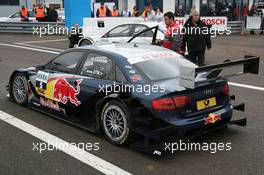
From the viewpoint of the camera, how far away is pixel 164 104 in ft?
15.4

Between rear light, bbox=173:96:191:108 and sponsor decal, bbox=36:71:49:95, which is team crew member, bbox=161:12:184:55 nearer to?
sponsor decal, bbox=36:71:49:95

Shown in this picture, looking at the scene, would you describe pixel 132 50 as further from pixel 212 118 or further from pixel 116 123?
A: pixel 212 118

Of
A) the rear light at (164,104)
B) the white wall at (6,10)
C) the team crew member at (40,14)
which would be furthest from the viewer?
the white wall at (6,10)

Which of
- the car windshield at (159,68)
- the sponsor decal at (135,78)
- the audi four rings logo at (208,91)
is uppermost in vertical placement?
the car windshield at (159,68)

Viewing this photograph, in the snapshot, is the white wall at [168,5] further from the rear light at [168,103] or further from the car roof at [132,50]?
the rear light at [168,103]

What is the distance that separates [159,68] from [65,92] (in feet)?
5.04

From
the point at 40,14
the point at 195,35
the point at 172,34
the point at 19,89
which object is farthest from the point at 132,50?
the point at 40,14

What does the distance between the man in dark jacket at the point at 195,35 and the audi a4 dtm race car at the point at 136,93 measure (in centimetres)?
283

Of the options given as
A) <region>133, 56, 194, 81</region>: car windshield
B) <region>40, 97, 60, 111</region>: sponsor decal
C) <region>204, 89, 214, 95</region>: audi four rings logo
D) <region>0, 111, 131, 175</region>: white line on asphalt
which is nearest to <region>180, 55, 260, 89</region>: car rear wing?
<region>204, 89, 214, 95</region>: audi four rings logo

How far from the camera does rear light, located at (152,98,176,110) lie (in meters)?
4.68

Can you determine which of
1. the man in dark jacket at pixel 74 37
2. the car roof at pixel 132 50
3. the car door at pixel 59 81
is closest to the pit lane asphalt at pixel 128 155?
the car door at pixel 59 81

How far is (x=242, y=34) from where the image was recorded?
70.3ft

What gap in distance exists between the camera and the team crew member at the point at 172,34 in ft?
26.7

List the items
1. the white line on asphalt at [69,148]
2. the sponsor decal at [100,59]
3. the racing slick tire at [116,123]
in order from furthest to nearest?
the sponsor decal at [100,59], the racing slick tire at [116,123], the white line on asphalt at [69,148]
